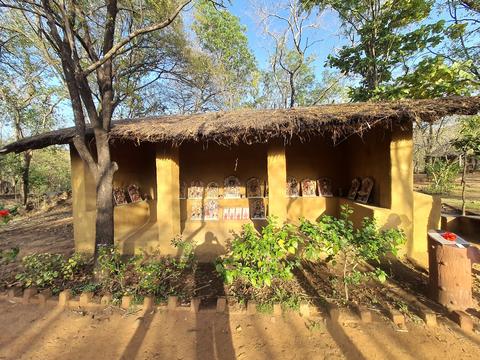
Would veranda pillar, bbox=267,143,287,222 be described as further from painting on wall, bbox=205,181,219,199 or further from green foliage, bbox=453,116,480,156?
green foliage, bbox=453,116,480,156

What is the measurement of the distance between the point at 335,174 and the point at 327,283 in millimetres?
3449

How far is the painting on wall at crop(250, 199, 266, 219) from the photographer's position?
5.97 metres

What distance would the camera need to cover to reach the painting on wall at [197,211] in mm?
6078

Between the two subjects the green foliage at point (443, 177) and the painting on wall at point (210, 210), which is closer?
the painting on wall at point (210, 210)

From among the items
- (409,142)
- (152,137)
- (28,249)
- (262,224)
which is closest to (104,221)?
(152,137)

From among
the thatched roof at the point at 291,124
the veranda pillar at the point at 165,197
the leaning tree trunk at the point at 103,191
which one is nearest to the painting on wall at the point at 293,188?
the thatched roof at the point at 291,124

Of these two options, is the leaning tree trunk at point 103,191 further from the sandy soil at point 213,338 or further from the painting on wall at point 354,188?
the painting on wall at point 354,188

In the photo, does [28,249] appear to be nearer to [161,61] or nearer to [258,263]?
[258,263]

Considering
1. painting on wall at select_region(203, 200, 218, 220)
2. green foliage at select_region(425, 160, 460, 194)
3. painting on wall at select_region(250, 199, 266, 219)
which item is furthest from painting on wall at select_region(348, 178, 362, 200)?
green foliage at select_region(425, 160, 460, 194)

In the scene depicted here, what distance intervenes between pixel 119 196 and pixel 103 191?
2.07m

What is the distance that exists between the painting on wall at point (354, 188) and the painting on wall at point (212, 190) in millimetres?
3066

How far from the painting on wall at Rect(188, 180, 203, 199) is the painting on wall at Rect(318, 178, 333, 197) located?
2.88 m

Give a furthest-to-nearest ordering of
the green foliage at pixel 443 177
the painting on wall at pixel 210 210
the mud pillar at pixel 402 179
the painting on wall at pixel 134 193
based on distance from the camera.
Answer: the green foliage at pixel 443 177 → the painting on wall at pixel 210 210 → the painting on wall at pixel 134 193 → the mud pillar at pixel 402 179

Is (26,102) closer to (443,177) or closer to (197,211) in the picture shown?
(197,211)
